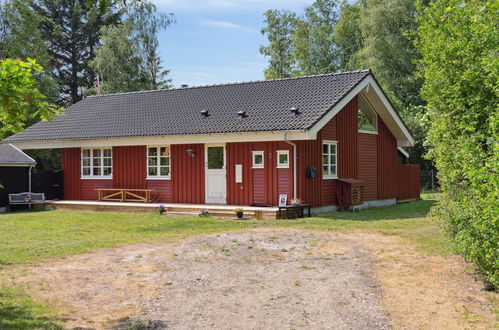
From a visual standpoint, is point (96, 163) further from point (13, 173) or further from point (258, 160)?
point (258, 160)

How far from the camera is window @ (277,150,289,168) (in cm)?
1733

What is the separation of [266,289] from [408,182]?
60.2 ft

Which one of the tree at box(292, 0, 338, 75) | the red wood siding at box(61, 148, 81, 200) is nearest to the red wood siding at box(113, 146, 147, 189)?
the red wood siding at box(61, 148, 81, 200)

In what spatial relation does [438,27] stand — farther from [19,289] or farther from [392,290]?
[19,289]

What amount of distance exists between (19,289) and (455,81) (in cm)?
696

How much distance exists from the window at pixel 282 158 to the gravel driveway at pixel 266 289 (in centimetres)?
629

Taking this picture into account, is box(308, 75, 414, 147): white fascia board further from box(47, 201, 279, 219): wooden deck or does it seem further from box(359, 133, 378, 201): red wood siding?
box(47, 201, 279, 219): wooden deck

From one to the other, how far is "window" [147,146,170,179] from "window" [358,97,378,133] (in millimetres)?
7197

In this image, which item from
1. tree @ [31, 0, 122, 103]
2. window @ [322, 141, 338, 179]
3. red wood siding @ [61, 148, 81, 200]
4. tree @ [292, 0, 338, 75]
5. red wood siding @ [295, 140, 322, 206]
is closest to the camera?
red wood siding @ [295, 140, 322, 206]

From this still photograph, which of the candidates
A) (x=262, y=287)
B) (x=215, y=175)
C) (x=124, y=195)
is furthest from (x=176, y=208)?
(x=262, y=287)

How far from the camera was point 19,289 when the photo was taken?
746cm

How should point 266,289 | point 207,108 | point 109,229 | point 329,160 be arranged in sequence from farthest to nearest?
point 207,108 → point 329,160 → point 109,229 → point 266,289

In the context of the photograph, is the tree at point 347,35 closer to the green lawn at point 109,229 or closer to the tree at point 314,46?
the tree at point 314,46

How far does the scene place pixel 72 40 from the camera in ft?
156
